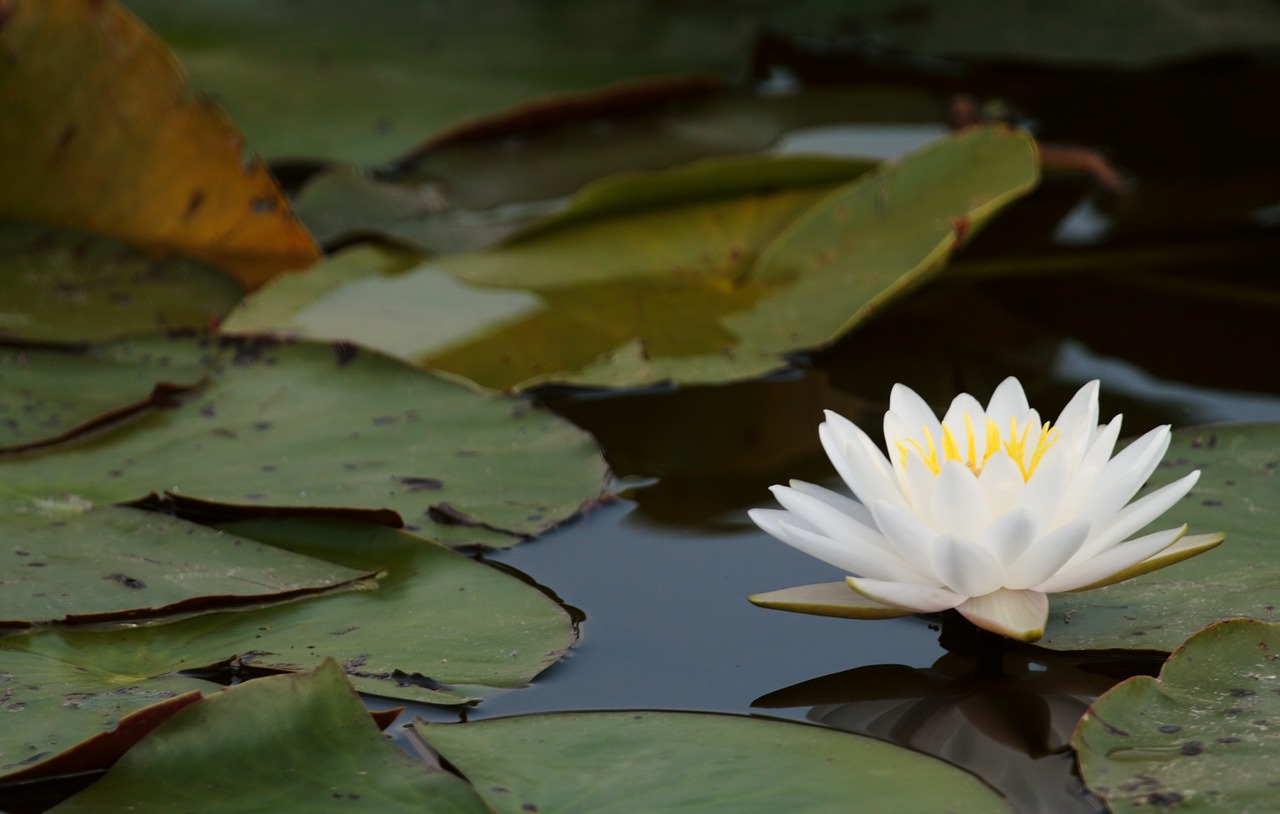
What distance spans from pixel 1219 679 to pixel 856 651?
26 centimetres

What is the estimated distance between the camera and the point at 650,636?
105 cm

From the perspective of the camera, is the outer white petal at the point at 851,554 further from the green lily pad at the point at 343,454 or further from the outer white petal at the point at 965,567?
the green lily pad at the point at 343,454

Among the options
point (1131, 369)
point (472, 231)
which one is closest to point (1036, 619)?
point (1131, 369)

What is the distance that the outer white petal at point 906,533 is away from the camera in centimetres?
88

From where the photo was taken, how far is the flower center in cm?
95

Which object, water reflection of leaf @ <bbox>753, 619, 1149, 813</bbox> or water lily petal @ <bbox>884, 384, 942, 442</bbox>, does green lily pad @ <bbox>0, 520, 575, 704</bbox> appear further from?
water lily petal @ <bbox>884, 384, 942, 442</bbox>

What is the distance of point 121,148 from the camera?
5.85 ft

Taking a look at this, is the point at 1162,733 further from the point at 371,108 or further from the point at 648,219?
the point at 371,108

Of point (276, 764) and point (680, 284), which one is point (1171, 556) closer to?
point (276, 764)

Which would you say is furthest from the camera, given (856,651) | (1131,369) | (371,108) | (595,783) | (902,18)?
(902,18)

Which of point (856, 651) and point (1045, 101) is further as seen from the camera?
point (1045, 101)

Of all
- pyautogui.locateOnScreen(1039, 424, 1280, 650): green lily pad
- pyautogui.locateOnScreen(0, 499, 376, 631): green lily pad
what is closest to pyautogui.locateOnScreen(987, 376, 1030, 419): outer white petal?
pyautogui.locateOnScreen(1039, 424, 1280, 650): green lily pad

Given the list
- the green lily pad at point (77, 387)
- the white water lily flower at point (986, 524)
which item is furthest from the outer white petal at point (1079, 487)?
the green lily pad at point (77, 387)

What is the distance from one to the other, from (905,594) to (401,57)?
186 cm
